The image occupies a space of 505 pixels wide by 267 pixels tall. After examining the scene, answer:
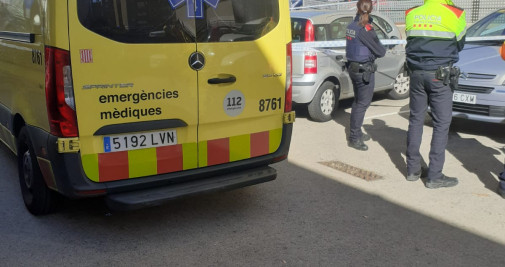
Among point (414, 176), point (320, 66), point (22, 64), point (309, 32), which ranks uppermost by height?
point (309, 32)

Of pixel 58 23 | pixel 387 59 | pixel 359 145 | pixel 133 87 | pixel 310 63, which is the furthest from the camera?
pixel 387 59

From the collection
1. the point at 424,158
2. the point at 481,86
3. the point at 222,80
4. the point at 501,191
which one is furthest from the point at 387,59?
the point at 222,80

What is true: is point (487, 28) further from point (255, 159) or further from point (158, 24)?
point (158, 24)

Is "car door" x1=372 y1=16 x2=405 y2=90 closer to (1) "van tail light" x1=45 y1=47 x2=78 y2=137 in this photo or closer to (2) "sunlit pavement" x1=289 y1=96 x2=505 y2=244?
(2) "sunlit pavement" x1=289 y1=96 x2=505 y2=244

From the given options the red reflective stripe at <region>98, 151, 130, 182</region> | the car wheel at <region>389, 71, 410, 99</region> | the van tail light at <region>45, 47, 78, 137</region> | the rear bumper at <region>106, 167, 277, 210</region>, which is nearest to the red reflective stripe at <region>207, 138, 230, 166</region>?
the rear bumper at <region>106, 167, 277, 210</region>

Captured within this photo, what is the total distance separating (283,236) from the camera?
4.18 meters

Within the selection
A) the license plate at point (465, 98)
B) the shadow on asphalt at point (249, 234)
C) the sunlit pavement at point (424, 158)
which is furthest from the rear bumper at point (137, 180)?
the license plate at point (465, 98)

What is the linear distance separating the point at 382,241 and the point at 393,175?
1734 millimetres

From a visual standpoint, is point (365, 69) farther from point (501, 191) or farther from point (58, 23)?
point (58, 23)

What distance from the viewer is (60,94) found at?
362 cm

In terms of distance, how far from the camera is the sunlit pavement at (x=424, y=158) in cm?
465

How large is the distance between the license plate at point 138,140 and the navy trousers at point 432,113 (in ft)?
8.04

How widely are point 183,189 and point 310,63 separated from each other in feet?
14.0

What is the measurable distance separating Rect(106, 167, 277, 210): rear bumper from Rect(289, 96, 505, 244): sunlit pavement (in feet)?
4.36
